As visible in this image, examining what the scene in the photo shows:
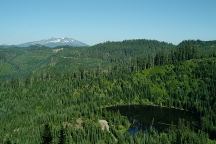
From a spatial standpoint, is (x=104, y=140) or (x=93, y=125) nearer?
(x=104, y=140)

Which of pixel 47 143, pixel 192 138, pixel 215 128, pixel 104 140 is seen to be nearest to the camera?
pixel 47 143

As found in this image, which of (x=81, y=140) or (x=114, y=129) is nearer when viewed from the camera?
(x=81, y=140)

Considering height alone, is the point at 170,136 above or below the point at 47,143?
below

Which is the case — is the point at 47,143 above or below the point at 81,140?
above

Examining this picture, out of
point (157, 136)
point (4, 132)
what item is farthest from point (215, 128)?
point (4, 132)

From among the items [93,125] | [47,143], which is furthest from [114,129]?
[47,143]

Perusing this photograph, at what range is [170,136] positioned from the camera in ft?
554

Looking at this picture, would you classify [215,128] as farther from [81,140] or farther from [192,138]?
[81,140]

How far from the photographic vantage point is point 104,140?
171125 millimetres

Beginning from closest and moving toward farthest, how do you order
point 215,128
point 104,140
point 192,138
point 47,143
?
1. point 47,143
2. point 192,138
3. point 104,140
4. point 215,128

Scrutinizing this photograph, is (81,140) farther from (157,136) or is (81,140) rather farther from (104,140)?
(157,136)

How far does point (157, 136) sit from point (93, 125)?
3651cm

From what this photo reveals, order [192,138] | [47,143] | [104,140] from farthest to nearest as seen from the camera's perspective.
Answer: [104,140], [192,138], [47,143]

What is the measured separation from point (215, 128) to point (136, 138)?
4681 cm
